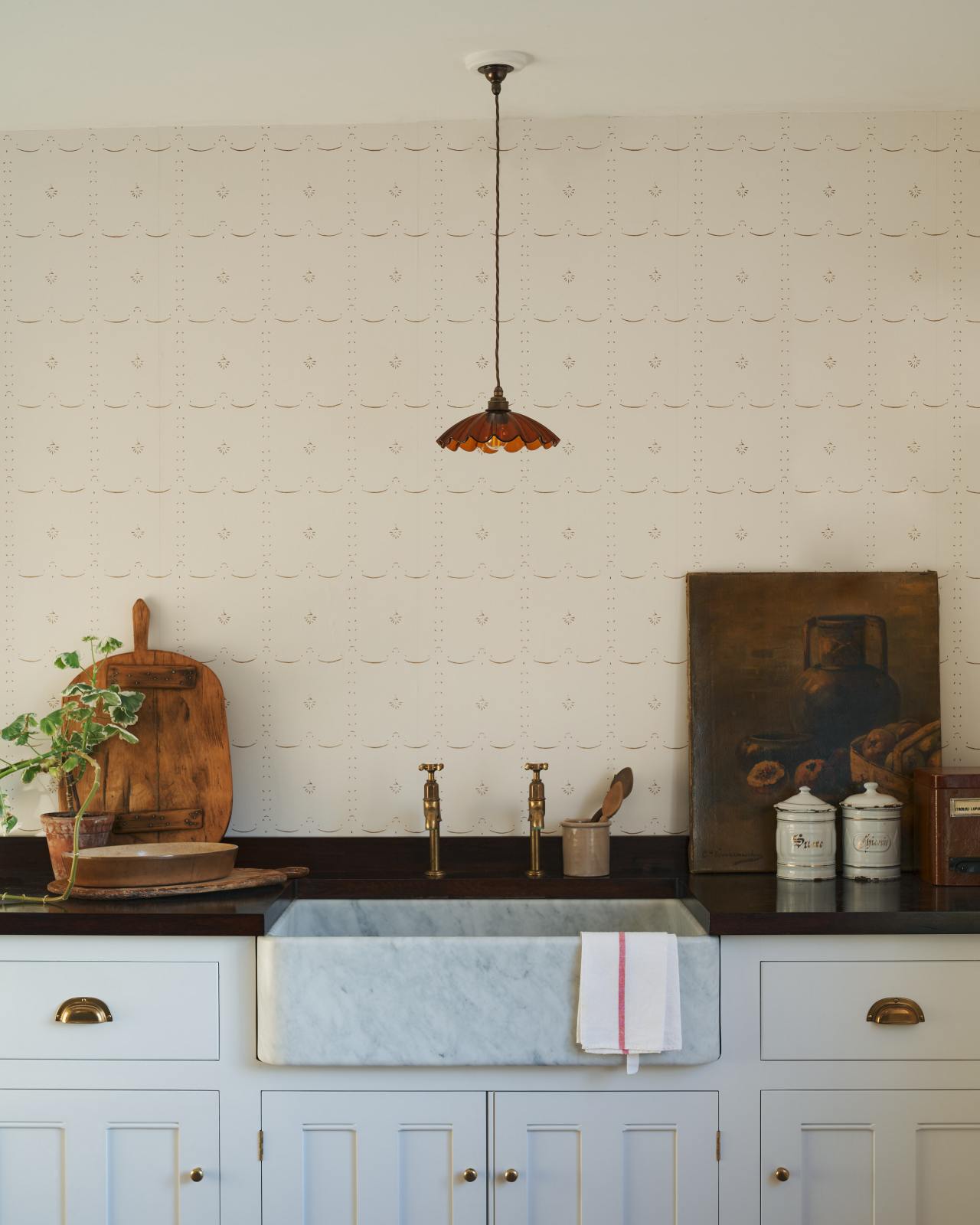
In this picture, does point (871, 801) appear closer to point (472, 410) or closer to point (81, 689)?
point (472, 410)

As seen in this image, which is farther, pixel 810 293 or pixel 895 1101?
pixel 810 293

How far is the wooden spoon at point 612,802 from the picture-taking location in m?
2.60

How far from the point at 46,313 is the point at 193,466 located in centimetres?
50

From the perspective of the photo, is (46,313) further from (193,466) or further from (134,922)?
(134,922)

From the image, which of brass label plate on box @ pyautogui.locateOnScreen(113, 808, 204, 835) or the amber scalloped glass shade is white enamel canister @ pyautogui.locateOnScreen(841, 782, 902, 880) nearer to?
the amber scalloped glass shade

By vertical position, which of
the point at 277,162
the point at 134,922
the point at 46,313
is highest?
the point at 277,162

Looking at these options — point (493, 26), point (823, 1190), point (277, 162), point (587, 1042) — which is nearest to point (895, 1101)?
point (823, 1190)

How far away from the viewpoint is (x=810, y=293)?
2.73 meters

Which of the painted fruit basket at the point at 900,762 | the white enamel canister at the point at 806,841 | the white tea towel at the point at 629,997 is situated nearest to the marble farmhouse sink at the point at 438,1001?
the white tea towel at the point at 629,997

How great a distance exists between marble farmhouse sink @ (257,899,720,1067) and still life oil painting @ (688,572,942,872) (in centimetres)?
59

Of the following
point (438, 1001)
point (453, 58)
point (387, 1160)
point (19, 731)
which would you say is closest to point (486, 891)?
point (438, 1001)

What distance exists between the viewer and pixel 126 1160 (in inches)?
83.4

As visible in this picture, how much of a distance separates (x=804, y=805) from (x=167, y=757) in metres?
1.43

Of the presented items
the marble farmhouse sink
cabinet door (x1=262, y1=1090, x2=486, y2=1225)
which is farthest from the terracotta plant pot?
cabinet door (x1=262, y1=1090, x2=486, y2=1225)
